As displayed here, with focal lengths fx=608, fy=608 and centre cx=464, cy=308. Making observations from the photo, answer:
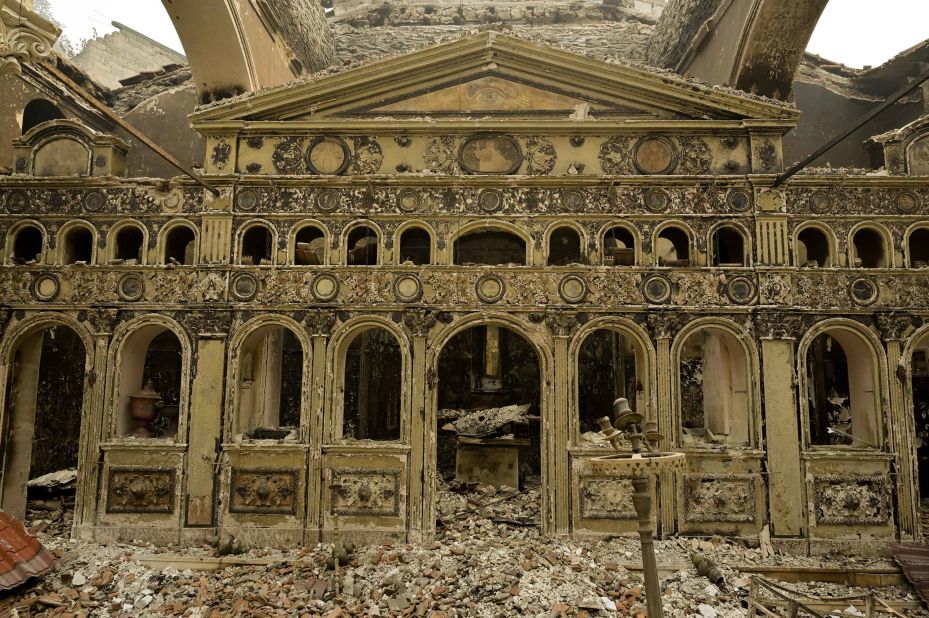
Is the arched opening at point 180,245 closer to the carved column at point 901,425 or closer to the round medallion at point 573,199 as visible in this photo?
the round medallion at point 573,199

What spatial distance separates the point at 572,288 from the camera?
11.0 m

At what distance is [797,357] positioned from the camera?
35.4ft

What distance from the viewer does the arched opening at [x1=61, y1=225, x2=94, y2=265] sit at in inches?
455

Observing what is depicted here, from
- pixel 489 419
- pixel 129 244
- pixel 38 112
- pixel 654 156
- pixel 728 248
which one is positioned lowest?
pixel 489 419

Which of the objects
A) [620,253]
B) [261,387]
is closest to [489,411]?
[620,253]

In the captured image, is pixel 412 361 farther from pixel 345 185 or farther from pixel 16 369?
pixel 16 369

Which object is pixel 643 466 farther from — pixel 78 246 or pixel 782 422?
pixel 78 246

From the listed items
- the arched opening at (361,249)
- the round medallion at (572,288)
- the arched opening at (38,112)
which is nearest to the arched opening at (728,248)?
the round medallion at (572,288)

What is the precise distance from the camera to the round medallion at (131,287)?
37.0ft

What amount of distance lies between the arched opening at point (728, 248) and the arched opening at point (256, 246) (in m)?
8.23

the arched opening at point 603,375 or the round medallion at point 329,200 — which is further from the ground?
the round medallion at point 329,200

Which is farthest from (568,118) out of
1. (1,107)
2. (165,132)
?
(1,107)

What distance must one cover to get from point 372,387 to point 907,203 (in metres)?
12.3

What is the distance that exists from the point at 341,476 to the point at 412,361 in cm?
237
